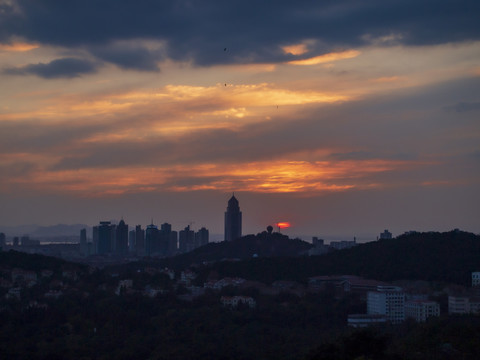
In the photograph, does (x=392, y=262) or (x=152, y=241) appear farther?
(x=152, y=241)

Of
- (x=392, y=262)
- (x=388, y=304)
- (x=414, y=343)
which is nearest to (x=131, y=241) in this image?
(x=392, y=262)

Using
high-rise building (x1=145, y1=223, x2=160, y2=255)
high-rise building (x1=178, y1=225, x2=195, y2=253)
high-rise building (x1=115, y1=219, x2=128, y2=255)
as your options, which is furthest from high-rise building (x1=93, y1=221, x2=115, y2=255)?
high-rise building (x1=178, y1=225, x2=195, y2=253)

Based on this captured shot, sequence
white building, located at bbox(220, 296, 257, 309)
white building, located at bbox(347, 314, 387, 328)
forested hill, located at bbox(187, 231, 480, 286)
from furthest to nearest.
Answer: forested hill, located at bbox(187, 231, 480, 286) → white building, located at bbox(220, 296, 257, 309) → white building, located at bbox(347, 314, 387, 328)

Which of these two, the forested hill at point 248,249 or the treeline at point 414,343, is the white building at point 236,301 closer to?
the treeline at point 414,343

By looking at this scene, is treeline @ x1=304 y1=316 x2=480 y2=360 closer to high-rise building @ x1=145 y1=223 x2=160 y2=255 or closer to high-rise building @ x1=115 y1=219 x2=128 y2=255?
high-rise building @ x1=145 y1=223 x2=160 y2=255

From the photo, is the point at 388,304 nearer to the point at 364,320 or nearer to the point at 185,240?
the point at 364,320

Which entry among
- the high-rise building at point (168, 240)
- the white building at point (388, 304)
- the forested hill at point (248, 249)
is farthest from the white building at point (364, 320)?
the high-rise building at point (168, 240)
